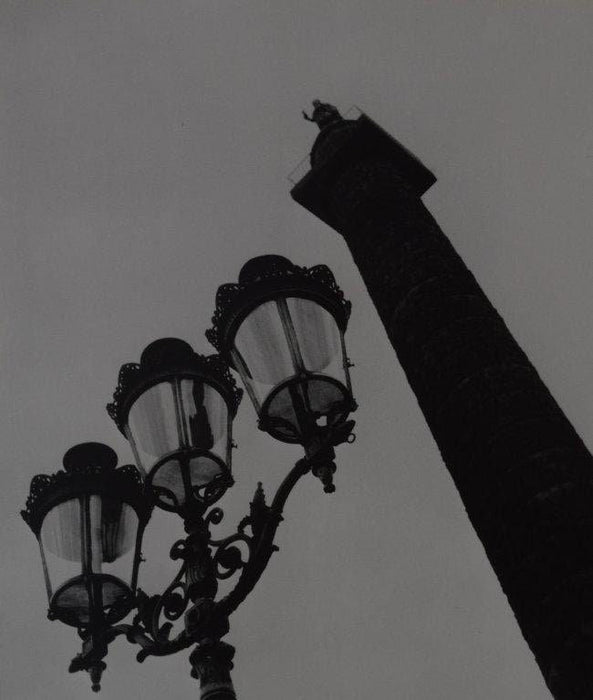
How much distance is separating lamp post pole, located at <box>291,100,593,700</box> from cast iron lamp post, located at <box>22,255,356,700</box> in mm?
778

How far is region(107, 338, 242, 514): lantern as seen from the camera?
4.13 metres

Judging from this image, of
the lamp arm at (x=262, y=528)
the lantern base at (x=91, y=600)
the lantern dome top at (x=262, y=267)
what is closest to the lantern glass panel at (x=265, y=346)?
the lantern dome top at (x=262, y=267)

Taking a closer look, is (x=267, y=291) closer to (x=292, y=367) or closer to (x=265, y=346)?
(x=265, y=346)

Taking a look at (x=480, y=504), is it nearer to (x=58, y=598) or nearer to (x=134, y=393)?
(x=134, y=393)

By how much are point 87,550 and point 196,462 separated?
0.79m

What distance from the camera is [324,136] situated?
810cm

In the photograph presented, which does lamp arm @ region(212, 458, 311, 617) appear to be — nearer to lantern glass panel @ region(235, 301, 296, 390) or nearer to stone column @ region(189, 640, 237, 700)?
stone column @ region(189, 640, 237, 700)

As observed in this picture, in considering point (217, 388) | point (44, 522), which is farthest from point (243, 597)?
point (44, 522)

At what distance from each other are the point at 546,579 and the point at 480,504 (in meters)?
0.66

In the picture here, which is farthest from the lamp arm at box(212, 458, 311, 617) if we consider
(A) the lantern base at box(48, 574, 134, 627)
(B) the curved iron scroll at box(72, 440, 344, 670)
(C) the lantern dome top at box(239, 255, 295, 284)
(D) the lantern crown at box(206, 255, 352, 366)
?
(C) the lantern dome top at box(239, 255, 295, 284)

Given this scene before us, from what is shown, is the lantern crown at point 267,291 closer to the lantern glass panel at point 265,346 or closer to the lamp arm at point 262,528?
the lantern glass panel at point 265,346

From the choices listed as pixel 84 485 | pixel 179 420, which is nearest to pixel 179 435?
pixel 179 420

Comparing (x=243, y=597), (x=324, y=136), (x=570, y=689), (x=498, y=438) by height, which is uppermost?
(x=324, y=136)

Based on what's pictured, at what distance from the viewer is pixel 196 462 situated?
4.17 meters
